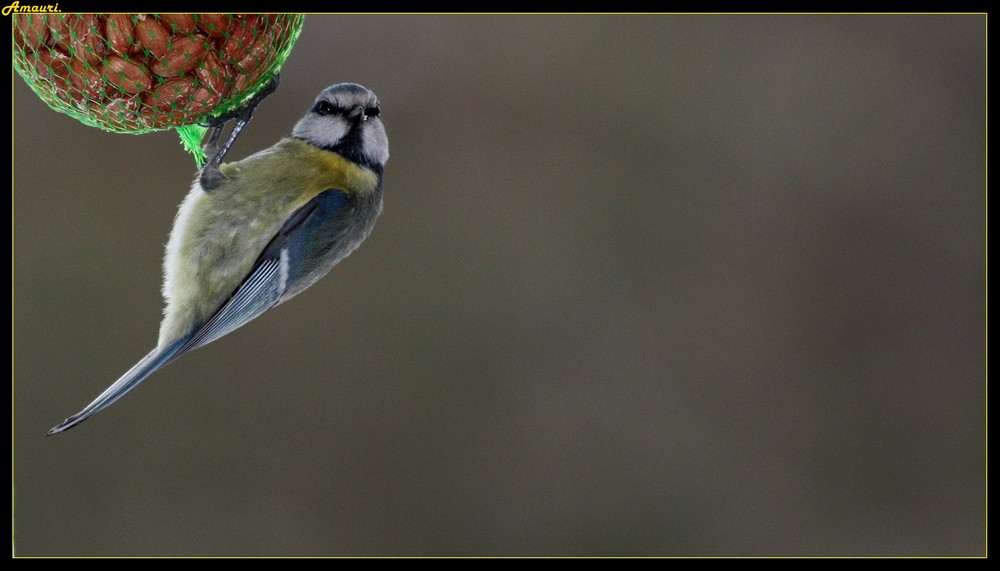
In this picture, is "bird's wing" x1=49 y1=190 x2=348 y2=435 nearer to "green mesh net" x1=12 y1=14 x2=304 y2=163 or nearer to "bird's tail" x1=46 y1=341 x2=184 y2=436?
"bird's tail" x1=46 y1=341 x2=184 y2=436

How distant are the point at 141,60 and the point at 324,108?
0.37 m

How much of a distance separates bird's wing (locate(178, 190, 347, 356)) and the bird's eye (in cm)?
15

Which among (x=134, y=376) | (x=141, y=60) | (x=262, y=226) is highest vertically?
(x=141, y=60)

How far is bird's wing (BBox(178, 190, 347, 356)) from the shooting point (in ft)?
5.48

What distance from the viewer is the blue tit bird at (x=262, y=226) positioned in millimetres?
1674

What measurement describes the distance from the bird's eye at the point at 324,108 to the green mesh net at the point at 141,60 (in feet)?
0.62

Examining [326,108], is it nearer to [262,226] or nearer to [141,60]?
[262,226]

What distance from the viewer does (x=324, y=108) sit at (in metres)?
1.72

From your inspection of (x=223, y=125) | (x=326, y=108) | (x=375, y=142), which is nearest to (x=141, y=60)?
(x=223, y=125)

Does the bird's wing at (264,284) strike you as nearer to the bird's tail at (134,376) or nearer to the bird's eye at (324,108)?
the bird's tail at (134,376)

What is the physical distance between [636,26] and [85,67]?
2.77 m

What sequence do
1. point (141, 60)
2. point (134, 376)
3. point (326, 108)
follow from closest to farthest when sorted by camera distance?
1. point (141, 60)
2. point (134, 376)
3. point (326, 108)

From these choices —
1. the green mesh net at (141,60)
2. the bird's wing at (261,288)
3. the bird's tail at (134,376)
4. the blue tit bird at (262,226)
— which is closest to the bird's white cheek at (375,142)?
the blue tit bird at (262,226)

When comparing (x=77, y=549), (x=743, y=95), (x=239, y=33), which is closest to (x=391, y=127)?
(x=743, y=95)
